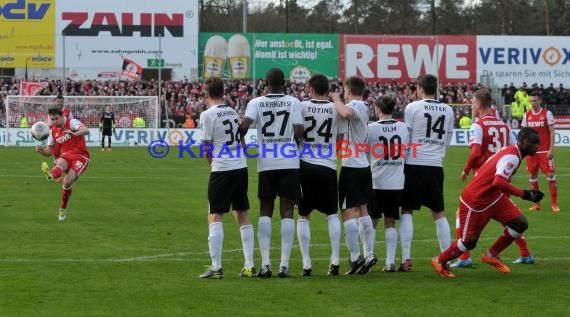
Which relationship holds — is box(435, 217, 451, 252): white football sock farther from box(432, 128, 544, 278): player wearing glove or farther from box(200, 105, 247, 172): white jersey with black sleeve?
box(200, 105, 247, 172): white jersey with black sleeve

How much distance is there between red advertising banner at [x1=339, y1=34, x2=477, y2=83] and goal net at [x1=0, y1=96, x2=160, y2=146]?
12827mm

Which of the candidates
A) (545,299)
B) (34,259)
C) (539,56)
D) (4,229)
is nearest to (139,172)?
(4,229)

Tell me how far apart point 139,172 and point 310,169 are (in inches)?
742

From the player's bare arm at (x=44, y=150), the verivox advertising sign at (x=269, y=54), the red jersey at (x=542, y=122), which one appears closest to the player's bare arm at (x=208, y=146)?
the player's bare arm at (x=44, y=150)

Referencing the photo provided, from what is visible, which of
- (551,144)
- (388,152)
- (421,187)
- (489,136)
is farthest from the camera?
(551,144)

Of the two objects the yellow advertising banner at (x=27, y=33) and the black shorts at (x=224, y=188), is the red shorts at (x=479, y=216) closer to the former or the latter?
the black shorts at (x=224, y=188)

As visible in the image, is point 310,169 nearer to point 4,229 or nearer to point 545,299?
point 545,299

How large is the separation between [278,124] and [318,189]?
2.78ft

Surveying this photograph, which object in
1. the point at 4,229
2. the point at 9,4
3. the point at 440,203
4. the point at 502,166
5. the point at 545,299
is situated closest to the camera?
the point at 545,299

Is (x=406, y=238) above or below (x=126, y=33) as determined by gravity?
below

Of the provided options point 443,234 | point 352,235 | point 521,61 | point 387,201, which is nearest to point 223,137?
point 352,235

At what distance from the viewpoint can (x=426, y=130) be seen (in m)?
12.1

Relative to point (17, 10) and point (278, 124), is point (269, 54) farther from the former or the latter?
point (278, 124)

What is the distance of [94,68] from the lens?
169ft
